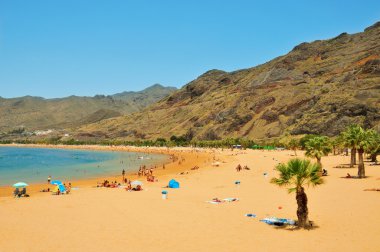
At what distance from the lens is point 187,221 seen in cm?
2081

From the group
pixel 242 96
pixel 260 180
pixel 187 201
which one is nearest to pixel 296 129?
pixel 242 96

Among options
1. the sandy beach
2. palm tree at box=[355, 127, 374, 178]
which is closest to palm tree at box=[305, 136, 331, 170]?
palm tree at box=[355, 127, 374, 178]

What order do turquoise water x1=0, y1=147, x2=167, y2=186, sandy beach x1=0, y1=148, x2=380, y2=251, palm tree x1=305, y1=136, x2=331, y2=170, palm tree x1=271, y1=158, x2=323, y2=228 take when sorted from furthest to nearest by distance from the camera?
turquoise water x1=0, y1=147, x2=167, y2=186 < palm tree x1=305, y1=136, x2=331, y2=170 < palm tree x1=271, y1=158, x2=323, y2=228 < sandy beach x1=0, y1=148, x2=380, y2=251

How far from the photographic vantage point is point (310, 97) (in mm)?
127062

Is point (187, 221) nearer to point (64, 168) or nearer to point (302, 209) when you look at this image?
point (302, 209)

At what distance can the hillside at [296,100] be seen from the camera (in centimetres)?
10744

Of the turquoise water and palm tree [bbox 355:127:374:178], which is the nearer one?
palm tree [bbox 355:127:374:178]

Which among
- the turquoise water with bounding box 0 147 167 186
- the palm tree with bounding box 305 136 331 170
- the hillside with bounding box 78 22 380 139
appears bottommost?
the turquoise water with bounding box 0 147 167 186

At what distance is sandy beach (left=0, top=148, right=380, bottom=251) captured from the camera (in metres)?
16.2

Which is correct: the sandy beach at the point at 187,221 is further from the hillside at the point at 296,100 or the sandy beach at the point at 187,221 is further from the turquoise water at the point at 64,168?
the hillside at the point at 296,100

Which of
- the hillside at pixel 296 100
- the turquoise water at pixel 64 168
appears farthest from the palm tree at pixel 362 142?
the hillside at pixel 296 100

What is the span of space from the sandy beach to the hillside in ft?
251

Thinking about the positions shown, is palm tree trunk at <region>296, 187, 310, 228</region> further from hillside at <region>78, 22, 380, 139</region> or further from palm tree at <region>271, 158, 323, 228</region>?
hillside at <region>78, 22, 380, 139</region>

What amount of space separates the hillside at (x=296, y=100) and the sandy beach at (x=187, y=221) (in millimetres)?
76442
